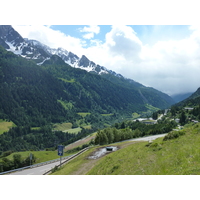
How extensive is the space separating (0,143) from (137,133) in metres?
171

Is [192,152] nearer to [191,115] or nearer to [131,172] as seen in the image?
[131,172]

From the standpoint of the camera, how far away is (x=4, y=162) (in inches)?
3172

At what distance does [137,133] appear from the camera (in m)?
107

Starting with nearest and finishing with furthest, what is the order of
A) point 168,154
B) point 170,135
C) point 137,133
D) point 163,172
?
point 163,172 → point 168,154 → point 170,135 → point 137,133

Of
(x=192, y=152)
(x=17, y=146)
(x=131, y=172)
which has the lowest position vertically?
(x=17, y=146)

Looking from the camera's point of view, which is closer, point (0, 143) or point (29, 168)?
point (29, 168)

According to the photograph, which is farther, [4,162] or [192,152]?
[4,162]

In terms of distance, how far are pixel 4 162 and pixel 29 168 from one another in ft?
64.6

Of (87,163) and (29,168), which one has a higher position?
(87,163)

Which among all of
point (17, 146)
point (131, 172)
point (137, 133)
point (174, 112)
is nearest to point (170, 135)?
point (131, 172)

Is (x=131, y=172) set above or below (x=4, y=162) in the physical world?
above

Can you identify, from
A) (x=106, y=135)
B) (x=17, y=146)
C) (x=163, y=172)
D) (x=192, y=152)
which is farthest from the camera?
(x=17, y=146)

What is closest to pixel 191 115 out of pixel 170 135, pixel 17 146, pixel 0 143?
pixel 170 135

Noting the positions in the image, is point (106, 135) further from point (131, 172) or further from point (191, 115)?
point (191, 115)
